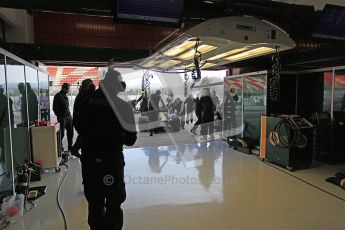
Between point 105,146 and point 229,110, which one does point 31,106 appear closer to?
point 105,146

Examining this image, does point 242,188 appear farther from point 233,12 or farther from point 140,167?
point 233,12

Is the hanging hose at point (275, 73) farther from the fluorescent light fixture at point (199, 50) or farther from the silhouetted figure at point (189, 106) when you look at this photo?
the silhouetted figure at point (189, 106)

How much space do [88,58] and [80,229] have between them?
10.2 ft

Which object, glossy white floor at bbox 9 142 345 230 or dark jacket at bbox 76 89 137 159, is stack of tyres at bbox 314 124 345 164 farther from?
dark jacket at bbox 76 89 137 159

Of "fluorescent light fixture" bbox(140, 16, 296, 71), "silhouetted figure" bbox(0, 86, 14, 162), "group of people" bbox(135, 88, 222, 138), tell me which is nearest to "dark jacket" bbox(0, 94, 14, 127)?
"silhouetted figure" bbox(0, 86, 14, 162)

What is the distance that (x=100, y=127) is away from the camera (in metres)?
2.24

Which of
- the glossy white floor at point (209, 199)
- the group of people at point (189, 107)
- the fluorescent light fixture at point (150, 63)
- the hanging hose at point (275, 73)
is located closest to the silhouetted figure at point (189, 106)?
the group of people at point (189, 107)

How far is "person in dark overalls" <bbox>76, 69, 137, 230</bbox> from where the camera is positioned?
2.24 metres

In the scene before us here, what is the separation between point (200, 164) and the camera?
5.14 metres

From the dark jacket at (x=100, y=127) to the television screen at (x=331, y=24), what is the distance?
8.61ft

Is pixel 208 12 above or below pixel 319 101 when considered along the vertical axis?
above

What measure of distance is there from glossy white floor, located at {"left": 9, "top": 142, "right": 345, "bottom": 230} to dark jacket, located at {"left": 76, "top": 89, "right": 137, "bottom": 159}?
3.39 ft

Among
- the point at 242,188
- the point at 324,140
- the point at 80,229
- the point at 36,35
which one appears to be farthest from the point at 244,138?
the point at 36,35

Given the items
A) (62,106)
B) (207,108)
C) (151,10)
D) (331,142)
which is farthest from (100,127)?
(207,108)
